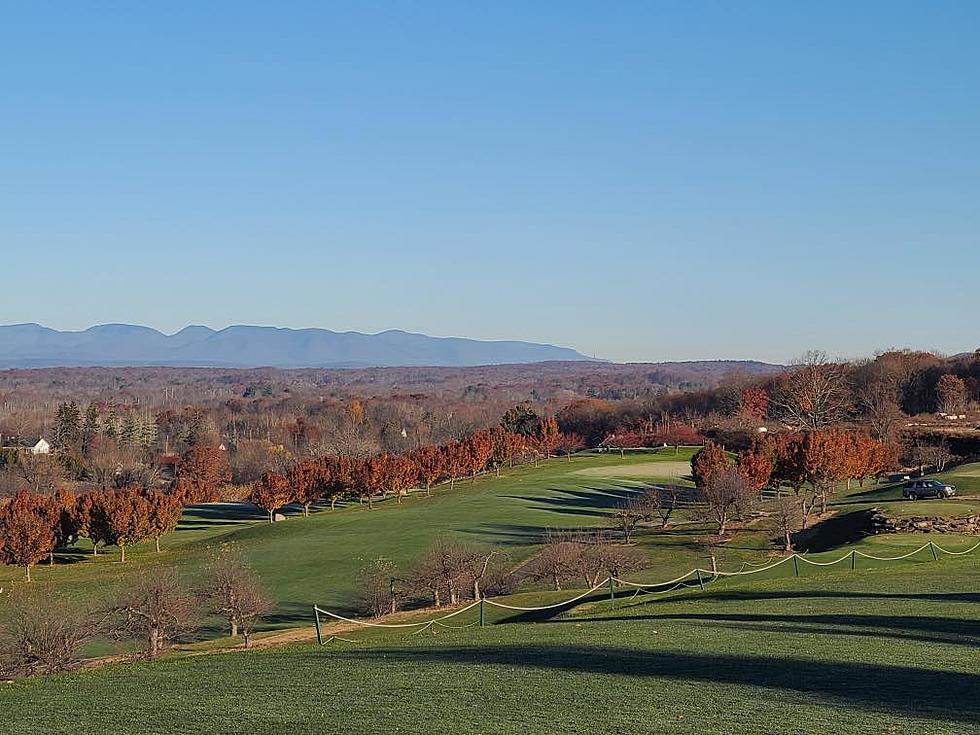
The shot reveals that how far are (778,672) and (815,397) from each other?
84.6 metres

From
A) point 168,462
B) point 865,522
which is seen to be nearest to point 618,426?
point 168,462

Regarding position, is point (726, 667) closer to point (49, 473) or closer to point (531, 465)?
point (531, 465)

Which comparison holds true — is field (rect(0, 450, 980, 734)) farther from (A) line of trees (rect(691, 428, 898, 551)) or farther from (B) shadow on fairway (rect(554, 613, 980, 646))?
(A) line of trees (rect(691, 428, 898, 551))

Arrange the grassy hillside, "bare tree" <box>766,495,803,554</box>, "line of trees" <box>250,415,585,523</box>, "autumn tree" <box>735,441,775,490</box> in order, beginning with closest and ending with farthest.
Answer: the grassy hillside
"bare tree" <box>766,495,803,554</box>
"autumn tree" <box>735,441,775,490</box>
"line of trees" <box>250,415,585,523</box>

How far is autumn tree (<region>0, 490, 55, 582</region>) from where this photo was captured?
194 feet

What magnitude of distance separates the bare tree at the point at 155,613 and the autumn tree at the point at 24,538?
2623cm

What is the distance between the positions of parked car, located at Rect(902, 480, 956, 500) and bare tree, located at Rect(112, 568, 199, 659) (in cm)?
3507

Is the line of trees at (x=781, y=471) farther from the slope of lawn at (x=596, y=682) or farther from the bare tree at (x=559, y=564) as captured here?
the slope of lawn at (x=596, y=682)

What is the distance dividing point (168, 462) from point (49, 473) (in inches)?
856

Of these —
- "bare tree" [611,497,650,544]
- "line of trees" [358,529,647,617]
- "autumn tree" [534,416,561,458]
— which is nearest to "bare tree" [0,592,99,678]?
"line of trees" [358,529,647,617]

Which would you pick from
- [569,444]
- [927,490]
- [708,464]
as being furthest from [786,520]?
[569,444]

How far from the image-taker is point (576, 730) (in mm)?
12859

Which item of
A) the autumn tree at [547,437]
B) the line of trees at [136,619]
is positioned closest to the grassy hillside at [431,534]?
the line of trees at [136,619]

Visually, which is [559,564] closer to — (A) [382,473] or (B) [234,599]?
(B) [234,599]
